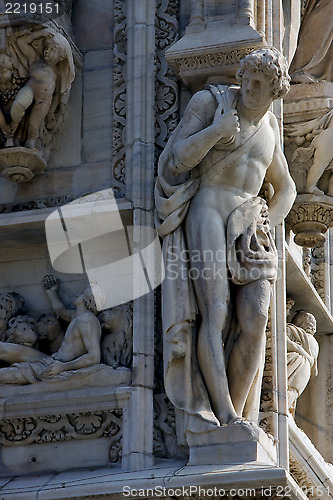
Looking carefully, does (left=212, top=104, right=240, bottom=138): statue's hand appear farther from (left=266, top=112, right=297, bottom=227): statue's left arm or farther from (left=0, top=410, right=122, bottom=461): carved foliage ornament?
(left=0, top=410, right=122, bottom=461): carved foliage ornament

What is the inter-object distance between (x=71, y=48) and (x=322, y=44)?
3.09 m

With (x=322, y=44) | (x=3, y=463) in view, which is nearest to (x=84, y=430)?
(x=3, y=463)

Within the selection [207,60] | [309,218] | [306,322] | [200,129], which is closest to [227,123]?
[200,129]

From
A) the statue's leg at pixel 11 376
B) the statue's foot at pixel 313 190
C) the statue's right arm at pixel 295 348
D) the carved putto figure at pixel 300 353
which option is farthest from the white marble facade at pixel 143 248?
the statue's foot at pixel 313 190

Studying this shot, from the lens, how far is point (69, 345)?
13086 mm

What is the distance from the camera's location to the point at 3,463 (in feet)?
42.9

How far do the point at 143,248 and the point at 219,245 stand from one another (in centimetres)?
67

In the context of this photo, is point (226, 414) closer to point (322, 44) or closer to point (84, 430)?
point (84, 430)

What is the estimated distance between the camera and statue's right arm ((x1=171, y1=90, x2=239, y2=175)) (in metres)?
12.7

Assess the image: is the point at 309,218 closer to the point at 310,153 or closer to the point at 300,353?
the point at 310,153

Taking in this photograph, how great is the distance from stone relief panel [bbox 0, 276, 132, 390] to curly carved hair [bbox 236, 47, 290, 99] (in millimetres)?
1915

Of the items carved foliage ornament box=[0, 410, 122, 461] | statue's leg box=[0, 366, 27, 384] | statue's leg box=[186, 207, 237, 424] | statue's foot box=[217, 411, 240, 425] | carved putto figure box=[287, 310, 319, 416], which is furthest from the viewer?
carved putto figure box=[287, 310, 319, 416]

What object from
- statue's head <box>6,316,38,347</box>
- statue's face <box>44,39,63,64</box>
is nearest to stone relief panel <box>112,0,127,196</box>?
statue's face <box>44,39,63,64</box>

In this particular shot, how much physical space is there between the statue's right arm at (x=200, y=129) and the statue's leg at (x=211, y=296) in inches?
14.9
